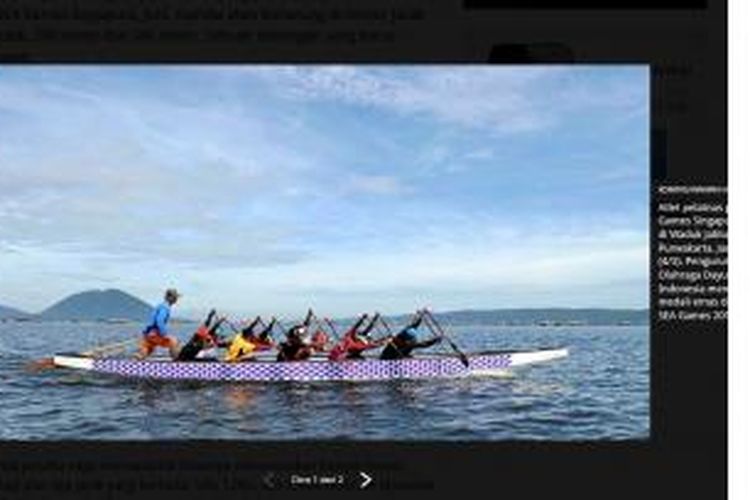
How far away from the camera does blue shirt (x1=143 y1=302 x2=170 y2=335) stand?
16900mm

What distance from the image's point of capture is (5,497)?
1268cm

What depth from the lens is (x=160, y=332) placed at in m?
20.1

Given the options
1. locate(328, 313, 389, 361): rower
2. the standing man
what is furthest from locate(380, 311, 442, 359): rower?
the standing man

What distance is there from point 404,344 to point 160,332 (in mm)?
A: 6291

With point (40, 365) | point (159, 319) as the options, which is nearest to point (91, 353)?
point (40, 365)

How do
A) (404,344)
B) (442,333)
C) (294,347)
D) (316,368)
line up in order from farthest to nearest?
(404,344)
(294,347)
(316,368)
(442,333)

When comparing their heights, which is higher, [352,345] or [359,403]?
[352,345]

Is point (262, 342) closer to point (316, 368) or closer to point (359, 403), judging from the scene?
point (316, 368)

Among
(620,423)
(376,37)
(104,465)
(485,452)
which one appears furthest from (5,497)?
(620,423)

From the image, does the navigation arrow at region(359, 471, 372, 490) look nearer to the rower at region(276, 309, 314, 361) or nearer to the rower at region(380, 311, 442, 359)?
the rower at region(380, 311, 442, 359)

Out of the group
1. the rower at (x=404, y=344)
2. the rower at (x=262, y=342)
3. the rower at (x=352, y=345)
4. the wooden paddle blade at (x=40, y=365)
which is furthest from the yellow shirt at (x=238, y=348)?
the wooden paddle blade at (x=40, y=365)

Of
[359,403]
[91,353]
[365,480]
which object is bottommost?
[365,480]

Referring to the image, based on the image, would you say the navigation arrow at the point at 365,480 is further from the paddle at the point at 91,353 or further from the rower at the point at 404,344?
the paddle at the point at 91,353

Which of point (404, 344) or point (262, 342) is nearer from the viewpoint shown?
point (404, 344)
